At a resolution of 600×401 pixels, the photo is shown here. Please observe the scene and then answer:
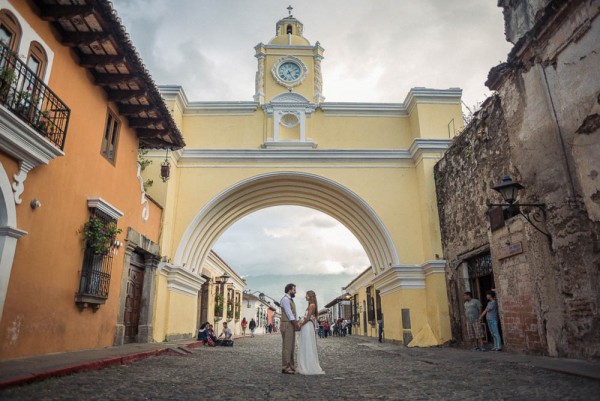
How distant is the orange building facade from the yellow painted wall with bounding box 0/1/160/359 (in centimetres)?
2

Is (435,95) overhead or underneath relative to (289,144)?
overhead

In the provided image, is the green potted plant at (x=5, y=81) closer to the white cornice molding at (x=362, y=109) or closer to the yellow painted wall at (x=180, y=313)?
the yellow painted wall at (x=180, y=313)

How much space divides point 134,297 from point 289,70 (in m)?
9.60

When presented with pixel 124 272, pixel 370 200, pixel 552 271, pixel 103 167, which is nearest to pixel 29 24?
pixel 103 167

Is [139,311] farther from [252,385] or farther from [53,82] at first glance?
[252,385]

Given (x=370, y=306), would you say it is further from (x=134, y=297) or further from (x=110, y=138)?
(x=110, y=138)

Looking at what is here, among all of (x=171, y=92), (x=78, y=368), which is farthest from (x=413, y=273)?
(x=78, y=368)

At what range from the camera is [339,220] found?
17188mm

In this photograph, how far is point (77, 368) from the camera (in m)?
5.06

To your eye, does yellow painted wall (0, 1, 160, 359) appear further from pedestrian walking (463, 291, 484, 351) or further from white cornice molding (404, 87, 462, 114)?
white cornice molding (404, 87, 462, 114)

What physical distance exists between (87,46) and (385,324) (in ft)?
41.7

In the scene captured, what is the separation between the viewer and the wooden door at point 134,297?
10.4 m

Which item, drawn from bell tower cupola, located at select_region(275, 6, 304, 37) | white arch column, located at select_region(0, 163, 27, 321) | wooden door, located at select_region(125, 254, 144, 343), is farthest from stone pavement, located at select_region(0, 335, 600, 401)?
bell tower cupola, located at select_region(275, 6, 304, 37)

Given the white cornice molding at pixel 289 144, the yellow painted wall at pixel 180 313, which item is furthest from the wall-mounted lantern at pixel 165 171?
the yellow painted wall at pixel 180 313
